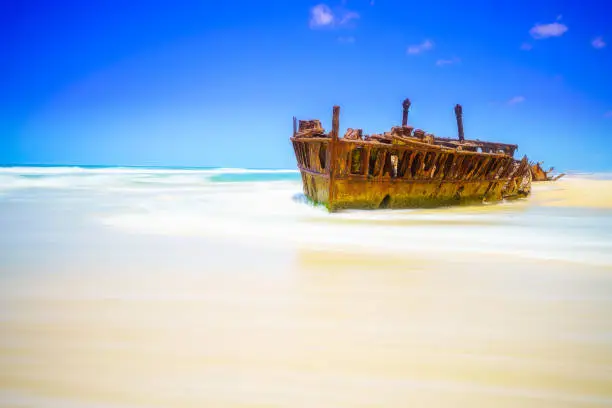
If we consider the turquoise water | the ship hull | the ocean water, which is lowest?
the ocean water

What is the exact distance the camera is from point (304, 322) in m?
3.11

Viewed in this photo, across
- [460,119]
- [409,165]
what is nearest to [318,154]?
[409,165]

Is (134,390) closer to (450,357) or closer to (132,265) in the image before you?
(450,357)

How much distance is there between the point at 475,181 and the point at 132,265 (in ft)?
37.1

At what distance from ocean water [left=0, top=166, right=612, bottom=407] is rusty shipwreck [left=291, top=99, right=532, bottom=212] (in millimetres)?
3593

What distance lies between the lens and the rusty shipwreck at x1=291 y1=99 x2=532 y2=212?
977cm

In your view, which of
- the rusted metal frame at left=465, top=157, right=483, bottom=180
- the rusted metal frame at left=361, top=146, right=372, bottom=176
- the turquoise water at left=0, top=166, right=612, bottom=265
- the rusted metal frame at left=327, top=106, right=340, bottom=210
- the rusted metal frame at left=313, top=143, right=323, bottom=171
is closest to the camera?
the turquoise water at left=0, top=166, right=612, bottom=265

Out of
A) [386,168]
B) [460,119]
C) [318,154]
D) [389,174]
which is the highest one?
[460,119]

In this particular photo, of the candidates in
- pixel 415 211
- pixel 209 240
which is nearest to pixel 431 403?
pixel 209 240

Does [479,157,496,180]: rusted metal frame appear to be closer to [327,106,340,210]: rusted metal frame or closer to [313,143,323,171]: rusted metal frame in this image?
[313,143,323,171]: rusted metal frame

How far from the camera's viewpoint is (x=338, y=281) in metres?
4.16

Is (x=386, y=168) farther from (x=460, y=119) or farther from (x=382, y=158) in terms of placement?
(x=460, y=119)

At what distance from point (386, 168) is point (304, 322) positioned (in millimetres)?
8032

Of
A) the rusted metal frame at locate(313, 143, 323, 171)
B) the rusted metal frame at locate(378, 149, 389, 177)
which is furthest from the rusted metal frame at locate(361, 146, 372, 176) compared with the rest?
the rusted metal frame at locate(313, 143, 323, 171)
